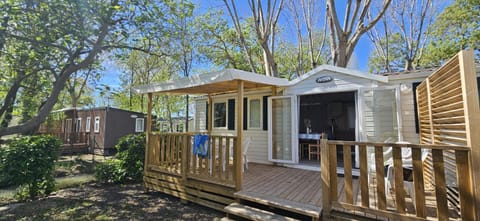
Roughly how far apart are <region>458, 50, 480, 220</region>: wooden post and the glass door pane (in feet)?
12.0

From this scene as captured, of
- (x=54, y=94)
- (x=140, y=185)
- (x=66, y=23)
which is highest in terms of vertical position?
(x=66, y=23)

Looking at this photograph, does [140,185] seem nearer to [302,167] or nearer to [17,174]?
[17,174]

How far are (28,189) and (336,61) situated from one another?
30.6 ft

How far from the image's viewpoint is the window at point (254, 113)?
6.66 metres

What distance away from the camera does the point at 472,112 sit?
82.1 inches

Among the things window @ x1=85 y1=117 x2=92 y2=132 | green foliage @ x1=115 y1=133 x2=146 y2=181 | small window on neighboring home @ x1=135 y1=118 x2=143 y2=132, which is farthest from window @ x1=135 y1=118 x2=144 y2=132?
green foliage @ x1=115 y1=133 x2=146 y2=181

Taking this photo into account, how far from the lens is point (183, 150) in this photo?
4523mm

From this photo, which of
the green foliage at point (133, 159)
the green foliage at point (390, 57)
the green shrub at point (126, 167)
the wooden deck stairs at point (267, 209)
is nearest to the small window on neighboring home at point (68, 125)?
the green shrub at point (126, 167)

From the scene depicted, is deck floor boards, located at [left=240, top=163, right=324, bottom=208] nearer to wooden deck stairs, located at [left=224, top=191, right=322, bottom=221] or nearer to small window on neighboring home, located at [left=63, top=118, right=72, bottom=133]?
wooden deck stairs, located at [left=224, top=191, right=322, bottom=221]

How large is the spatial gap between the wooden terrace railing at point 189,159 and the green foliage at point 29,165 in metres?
2.26

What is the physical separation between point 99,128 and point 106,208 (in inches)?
449

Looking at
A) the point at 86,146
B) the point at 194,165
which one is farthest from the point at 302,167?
the point at 86,146

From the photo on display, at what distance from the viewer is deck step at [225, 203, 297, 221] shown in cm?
313

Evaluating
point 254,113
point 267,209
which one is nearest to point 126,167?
point 254,113
